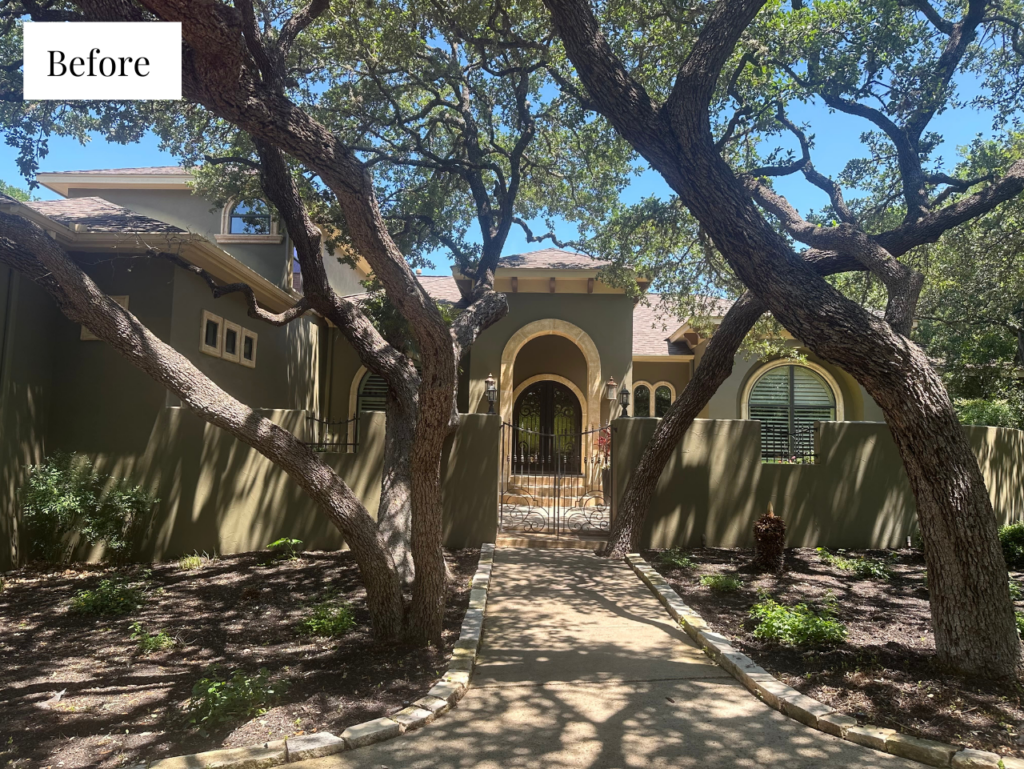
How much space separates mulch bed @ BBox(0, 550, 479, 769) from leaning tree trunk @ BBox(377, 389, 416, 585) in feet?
2.23

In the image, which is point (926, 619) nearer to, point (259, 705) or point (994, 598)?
point (994, 598)

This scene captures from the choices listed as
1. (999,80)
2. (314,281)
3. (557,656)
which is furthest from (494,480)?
(999,80)

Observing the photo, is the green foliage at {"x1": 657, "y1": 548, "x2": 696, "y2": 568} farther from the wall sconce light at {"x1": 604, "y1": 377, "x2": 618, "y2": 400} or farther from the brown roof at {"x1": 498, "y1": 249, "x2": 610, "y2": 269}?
the brown roof at {"x1": 498, "y1": 249, "x2": 610, "y2": 269}

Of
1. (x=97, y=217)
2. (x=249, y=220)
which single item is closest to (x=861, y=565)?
(x=97, y=217)

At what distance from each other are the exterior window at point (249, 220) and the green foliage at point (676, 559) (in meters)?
10.4

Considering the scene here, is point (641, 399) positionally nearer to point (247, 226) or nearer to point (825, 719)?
point (247, 226)

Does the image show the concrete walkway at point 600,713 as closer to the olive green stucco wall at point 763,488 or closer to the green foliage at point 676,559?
the green foliage at point 676,559

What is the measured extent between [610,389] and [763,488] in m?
5.02

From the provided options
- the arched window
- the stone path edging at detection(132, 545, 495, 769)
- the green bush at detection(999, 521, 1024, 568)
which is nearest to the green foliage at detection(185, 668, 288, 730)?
the stone path edging at detection(132, 545, 495, 769)

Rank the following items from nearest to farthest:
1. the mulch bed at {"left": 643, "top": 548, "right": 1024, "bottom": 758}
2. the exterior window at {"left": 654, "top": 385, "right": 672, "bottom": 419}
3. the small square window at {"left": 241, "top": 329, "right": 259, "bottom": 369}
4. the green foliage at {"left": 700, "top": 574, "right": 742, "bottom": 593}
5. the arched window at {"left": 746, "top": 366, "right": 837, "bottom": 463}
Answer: the mulch bed at {"left": 643, "top": 548, "right": 1024, "bottom": 758}
the green foliage at {"left": 700, "top": 574, "right": 742, "bottom": 593}
the small square window at {"left": 241, "top": 329, "right": 259, "bottom": 369}
the arched window at {"left": 746, "top": 366, "right": 837, "bottom": 463}
the exterior window at {"left": 654, "top": 385, "right": 672, "bottom": 419}

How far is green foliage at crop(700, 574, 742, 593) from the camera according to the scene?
782 cm

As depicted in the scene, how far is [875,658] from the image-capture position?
5.53 m

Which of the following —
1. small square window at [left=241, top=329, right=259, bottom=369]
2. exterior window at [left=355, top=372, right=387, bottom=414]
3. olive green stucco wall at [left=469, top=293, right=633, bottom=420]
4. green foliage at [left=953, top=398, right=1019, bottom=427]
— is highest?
olive green stucco wall at [left=469, top=293, right=633, bottom=420]

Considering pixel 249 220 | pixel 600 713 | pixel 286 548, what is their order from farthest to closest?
1. pixel 249 220
2. pixel 286 548
3. pixel 600 713
